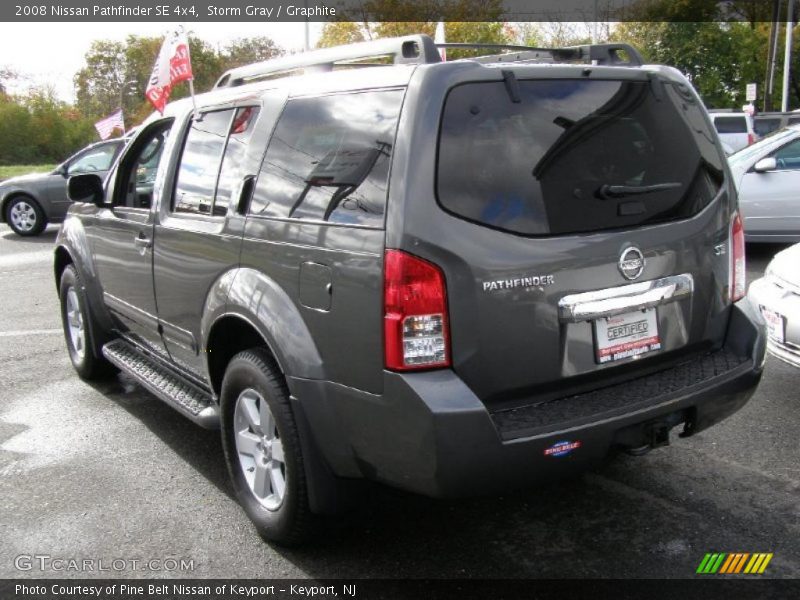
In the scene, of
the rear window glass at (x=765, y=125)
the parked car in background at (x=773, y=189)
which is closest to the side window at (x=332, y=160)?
the parked car in background at (x=773, y=189)

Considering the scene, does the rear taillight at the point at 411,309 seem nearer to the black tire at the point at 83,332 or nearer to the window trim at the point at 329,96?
the window trim at the point at 329,96

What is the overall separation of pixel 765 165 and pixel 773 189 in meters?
0.32

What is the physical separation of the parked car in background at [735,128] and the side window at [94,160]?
47.9ft

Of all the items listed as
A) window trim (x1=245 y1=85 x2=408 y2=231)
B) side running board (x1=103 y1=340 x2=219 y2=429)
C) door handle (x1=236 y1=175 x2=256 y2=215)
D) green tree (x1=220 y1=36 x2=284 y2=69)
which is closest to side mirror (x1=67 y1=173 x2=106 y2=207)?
side running board (x1=103 y1=340 x2=219 y2=429)

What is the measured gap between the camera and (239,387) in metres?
3.46

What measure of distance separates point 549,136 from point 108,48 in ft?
202

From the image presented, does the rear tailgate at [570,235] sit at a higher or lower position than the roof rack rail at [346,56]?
lower

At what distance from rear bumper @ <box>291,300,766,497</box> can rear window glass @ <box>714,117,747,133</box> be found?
19654 millimetres

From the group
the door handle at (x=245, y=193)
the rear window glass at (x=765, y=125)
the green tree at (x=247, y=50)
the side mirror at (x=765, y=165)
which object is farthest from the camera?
the green tree at (x=247, y=50)

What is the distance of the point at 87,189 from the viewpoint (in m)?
5.11

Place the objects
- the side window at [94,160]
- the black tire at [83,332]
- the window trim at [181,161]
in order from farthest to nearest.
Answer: the side window at [94,160], the black tire at [83,332], the window trim at [181,161]

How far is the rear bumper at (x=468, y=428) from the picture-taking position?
8.73 feet

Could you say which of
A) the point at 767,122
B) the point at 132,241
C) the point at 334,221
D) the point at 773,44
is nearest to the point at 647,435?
the point at 334,221

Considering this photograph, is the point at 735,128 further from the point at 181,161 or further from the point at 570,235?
the point at 570,235
